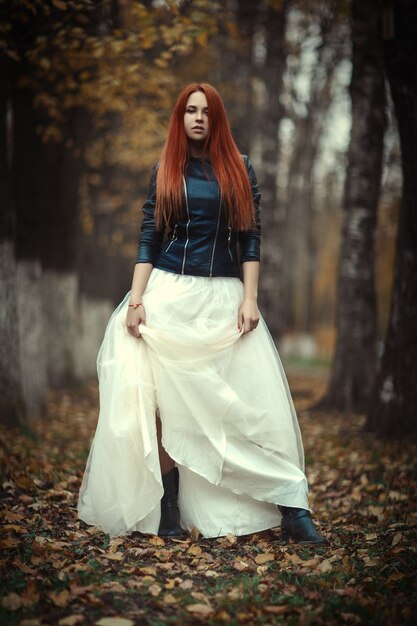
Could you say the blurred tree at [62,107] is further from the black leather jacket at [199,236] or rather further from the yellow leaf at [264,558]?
the yellow leaf at [264,558]

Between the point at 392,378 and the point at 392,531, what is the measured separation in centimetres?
310

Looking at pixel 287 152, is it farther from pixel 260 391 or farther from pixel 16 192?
pixel 260 391

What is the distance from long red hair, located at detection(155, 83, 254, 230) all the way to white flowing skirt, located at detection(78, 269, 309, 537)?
46cm

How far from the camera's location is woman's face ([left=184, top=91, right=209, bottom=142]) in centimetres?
422

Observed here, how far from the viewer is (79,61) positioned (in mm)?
8930

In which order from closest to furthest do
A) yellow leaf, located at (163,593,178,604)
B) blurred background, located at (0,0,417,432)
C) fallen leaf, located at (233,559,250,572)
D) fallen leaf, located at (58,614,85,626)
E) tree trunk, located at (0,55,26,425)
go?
fallen leaf, located at (58,614,85,626) < yellow leaf, located at (163,593,178,604) < fallen leaf, located at (233,559,250,572) < tree trunk, located at (0,55,26,425) < blurred background, located at (0,0,417,432)

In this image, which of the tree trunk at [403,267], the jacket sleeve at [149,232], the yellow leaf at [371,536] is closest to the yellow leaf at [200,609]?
the yellow leaf at [371,536]

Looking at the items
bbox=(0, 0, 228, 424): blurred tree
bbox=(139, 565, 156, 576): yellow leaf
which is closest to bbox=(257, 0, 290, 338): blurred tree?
bbox=(0, 0, 228, 424): blurred tree

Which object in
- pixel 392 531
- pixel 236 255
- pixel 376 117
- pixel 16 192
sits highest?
pixel 376 117

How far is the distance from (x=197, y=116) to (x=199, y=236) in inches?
29.1

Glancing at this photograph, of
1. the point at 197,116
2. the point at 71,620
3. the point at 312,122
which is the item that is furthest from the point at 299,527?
the point at 312,122

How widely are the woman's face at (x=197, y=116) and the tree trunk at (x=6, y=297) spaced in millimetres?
3452

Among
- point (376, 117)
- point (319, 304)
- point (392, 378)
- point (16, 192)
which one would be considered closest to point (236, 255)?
point (392, 378)

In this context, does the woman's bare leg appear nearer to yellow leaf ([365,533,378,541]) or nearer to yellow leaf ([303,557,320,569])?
yellow leaf ([303,557,320,569])
